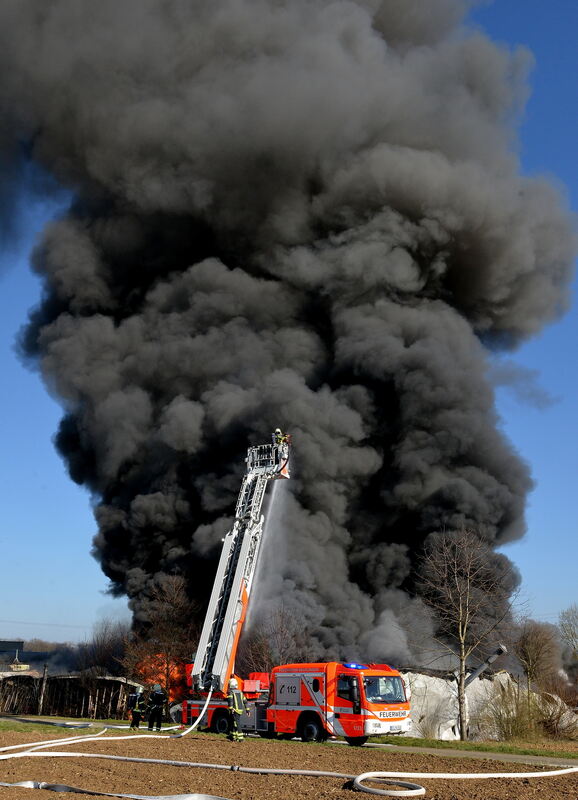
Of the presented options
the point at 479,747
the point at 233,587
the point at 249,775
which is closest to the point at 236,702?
the point at 233,587

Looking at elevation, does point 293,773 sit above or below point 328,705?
below

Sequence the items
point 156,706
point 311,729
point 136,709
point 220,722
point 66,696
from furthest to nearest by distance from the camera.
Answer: point 66,696, point 136,709, point 156,706, point 220,722, point 311,729

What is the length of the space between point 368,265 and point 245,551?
2183cm

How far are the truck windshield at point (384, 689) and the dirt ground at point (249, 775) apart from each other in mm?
1676

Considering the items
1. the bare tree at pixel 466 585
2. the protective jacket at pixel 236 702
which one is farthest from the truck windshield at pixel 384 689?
the bare tree at pixel 466 585

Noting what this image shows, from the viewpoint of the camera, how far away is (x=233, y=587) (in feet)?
63.1

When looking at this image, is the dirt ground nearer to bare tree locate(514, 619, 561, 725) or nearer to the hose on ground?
the hose on ground

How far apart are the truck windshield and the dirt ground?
1676mm

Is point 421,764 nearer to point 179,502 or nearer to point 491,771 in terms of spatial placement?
point 491,771

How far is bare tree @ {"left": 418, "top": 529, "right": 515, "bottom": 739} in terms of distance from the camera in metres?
25.5

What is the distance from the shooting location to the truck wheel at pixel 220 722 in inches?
711

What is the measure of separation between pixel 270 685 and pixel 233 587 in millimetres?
2533

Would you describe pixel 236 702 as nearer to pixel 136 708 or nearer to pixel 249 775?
pixel 136 708

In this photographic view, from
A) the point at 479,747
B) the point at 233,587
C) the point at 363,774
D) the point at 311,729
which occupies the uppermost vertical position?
the point at 233,587
